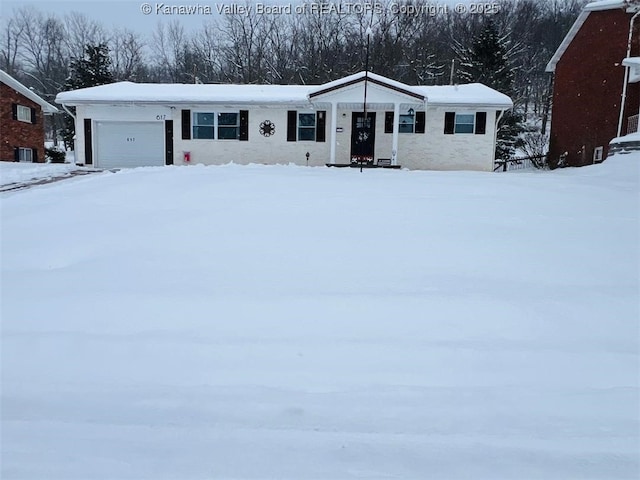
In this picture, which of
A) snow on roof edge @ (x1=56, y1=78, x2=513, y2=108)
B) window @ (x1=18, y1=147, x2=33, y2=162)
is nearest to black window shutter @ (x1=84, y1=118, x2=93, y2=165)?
snow on roof edge @ (x1=56, y1=78, x2=513, y2=108)

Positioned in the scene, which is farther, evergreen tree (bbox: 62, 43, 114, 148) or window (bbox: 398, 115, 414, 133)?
evergreen tree (bbox: 62, 43, 114, 148)

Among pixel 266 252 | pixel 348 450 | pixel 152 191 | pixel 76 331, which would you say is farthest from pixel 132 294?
pixel 152 191

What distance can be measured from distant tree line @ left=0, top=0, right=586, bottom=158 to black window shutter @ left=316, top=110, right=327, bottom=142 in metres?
14.4

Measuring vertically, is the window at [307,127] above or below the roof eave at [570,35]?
below

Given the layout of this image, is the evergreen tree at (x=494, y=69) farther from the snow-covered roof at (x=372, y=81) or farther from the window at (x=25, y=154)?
the window at (x=25, y=154)

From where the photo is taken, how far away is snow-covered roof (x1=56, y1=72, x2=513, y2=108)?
54.1 ft

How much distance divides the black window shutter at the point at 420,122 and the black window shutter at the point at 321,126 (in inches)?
140

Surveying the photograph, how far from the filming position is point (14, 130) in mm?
24859

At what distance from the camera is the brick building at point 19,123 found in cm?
2427

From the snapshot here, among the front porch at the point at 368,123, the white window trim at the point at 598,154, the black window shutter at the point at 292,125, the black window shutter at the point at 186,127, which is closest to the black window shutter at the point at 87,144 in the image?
the black window shutter at the point at 186,127

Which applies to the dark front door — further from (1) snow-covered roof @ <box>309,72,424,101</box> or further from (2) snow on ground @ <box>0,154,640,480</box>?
(2) snow on ground @ <box>0,154,640,480</box>

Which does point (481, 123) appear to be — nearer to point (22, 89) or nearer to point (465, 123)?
point (465, 123)

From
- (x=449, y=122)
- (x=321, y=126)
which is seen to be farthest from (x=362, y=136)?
(x=449, y=122)

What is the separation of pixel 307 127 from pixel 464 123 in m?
6.05
